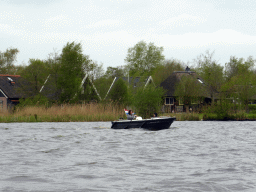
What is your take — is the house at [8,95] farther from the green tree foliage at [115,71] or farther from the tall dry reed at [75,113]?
the green tree foliage at [115,71]

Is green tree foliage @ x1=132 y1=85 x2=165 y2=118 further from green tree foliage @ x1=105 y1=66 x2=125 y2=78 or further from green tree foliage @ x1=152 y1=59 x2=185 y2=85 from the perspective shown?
green tree foliage @ x1=105 y1=66 x2=125 y2=78

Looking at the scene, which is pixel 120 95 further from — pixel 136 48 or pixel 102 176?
pixel 136 48

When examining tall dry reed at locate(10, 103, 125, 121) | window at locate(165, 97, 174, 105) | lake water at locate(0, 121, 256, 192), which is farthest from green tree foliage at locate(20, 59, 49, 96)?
lake water at locate(0, 121, 256, 192)

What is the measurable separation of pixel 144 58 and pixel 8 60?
3266cm

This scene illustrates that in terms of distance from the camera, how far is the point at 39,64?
5309 cm

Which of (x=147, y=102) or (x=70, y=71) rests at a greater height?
(x=70, y=71)

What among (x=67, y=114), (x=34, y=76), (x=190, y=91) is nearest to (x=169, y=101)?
(x=190, y=91)

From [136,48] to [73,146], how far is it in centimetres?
8046

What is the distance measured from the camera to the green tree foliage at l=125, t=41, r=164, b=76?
97375 millimetres

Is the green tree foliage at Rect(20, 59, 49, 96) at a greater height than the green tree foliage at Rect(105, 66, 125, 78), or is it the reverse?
the green tree foliage at Rect(105, 66, 125, 78)

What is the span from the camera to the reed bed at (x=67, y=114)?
3681 centimetres

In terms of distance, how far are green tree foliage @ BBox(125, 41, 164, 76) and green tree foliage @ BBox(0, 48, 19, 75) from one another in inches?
1087

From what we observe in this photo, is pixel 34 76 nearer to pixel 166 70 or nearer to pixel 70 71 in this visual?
pixel 70 71

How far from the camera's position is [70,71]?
53.4 meters
